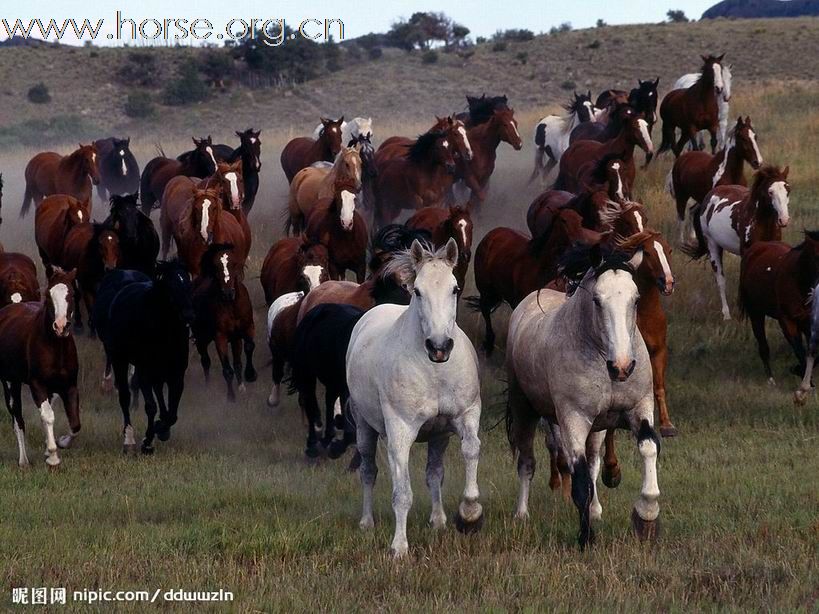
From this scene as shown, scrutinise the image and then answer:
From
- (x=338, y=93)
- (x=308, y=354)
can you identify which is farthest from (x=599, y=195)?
(x=338, y=93)

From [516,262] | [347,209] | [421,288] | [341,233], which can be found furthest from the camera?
[341,233]

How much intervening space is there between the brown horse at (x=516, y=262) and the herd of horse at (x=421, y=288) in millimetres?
37

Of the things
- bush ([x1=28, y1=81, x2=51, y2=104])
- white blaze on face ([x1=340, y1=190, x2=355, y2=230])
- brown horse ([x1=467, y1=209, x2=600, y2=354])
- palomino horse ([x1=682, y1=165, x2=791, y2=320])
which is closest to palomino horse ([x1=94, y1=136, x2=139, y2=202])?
white blaze on face ([x1=340, y1=190, x2=355, y2=230])

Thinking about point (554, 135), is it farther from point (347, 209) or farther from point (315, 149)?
point (347, 209)

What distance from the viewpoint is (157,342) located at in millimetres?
12719

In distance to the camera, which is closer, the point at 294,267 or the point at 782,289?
the point at 782,289

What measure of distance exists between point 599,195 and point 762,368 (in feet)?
8.80

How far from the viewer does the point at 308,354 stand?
11.2 m

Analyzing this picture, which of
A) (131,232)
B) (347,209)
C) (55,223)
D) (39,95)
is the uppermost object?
(347,209)

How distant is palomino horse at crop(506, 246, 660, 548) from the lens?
7301 millimetres

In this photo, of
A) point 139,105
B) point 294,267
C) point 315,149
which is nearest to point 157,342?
point 294,267

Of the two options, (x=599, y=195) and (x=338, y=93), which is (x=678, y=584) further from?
(x=338, y=93)

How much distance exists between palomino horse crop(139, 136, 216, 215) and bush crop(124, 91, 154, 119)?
1238 inches

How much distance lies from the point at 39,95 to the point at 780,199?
48651 millimetres
